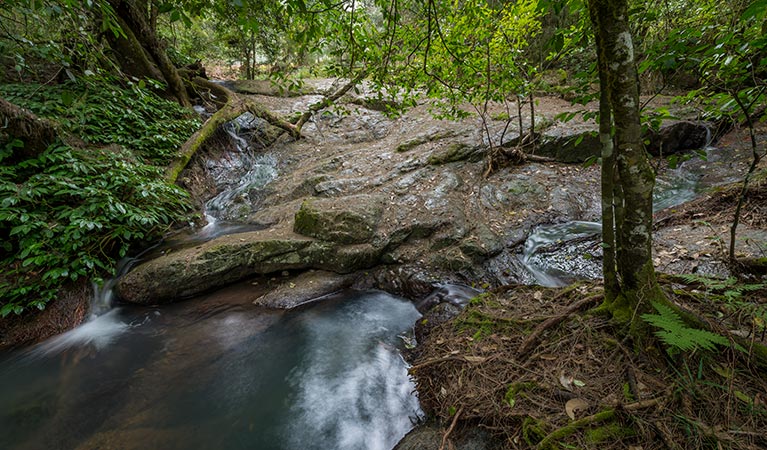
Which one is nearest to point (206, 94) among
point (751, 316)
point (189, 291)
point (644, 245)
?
point (189, 291)

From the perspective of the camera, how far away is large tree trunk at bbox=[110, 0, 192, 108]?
7742 mm

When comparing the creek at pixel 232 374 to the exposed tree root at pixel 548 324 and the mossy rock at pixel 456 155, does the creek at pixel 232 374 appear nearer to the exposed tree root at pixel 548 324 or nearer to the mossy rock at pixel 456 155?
the exposed tree root at pixel 548 324

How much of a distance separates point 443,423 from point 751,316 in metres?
2.38

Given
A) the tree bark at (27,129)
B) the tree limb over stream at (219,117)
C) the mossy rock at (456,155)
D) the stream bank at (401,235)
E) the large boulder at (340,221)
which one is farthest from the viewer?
the mossy rock at (456,155)

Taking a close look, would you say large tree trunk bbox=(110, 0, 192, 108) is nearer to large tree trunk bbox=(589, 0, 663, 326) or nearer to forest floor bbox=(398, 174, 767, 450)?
large tree trunk bbox=(589, 0, 663, 326)

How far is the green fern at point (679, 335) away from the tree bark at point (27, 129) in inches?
333

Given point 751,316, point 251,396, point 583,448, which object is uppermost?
point 751,316

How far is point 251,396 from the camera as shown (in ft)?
11.7

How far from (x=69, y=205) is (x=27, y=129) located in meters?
1.58

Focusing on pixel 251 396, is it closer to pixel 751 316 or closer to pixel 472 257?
pixel 472 257

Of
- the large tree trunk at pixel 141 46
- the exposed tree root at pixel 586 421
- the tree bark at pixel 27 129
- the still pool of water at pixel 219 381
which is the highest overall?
the large tree trunk at pixel 141 46

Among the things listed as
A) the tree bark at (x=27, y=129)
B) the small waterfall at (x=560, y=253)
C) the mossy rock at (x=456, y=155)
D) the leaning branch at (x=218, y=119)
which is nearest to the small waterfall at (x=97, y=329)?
the tree bark at (x=27, y=129)

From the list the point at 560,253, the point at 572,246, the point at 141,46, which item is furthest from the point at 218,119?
the point at 572,246

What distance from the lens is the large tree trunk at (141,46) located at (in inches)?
305
